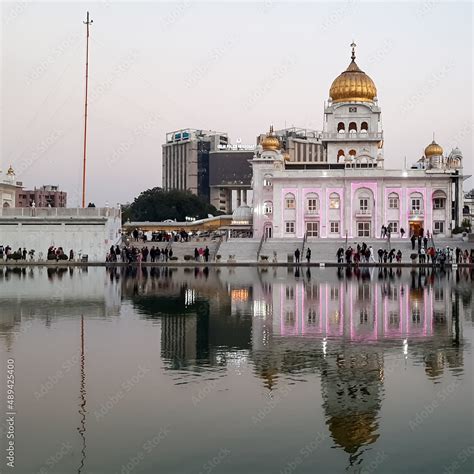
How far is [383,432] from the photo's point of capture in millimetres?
8805

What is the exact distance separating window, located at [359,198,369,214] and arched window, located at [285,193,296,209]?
619cm

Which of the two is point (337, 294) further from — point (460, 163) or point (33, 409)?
point (460, 163)

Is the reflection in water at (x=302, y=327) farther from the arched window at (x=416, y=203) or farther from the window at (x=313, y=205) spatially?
the window at (x=313, y=205)

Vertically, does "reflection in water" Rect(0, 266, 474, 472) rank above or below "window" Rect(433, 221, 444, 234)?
below

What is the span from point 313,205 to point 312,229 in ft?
7.39

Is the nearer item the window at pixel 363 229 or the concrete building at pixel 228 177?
the window at pixel 363 229

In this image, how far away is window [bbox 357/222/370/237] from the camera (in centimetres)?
6812

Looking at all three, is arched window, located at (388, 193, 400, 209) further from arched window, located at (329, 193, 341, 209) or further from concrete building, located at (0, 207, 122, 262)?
concrete building, located at (0, 207, 122, 262)

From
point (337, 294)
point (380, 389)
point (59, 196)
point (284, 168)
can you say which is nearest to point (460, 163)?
point (284, 168)

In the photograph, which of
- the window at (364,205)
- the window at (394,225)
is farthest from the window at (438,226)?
the window at (364,205)

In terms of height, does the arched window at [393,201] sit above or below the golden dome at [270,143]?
below

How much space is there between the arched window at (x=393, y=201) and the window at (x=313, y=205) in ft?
22.0

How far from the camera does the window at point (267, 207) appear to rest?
234 feet

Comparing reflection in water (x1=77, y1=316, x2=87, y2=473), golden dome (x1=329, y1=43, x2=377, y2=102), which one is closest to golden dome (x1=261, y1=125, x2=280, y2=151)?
golden dome (x1=329, y1=43, x2=377, y2=102)
